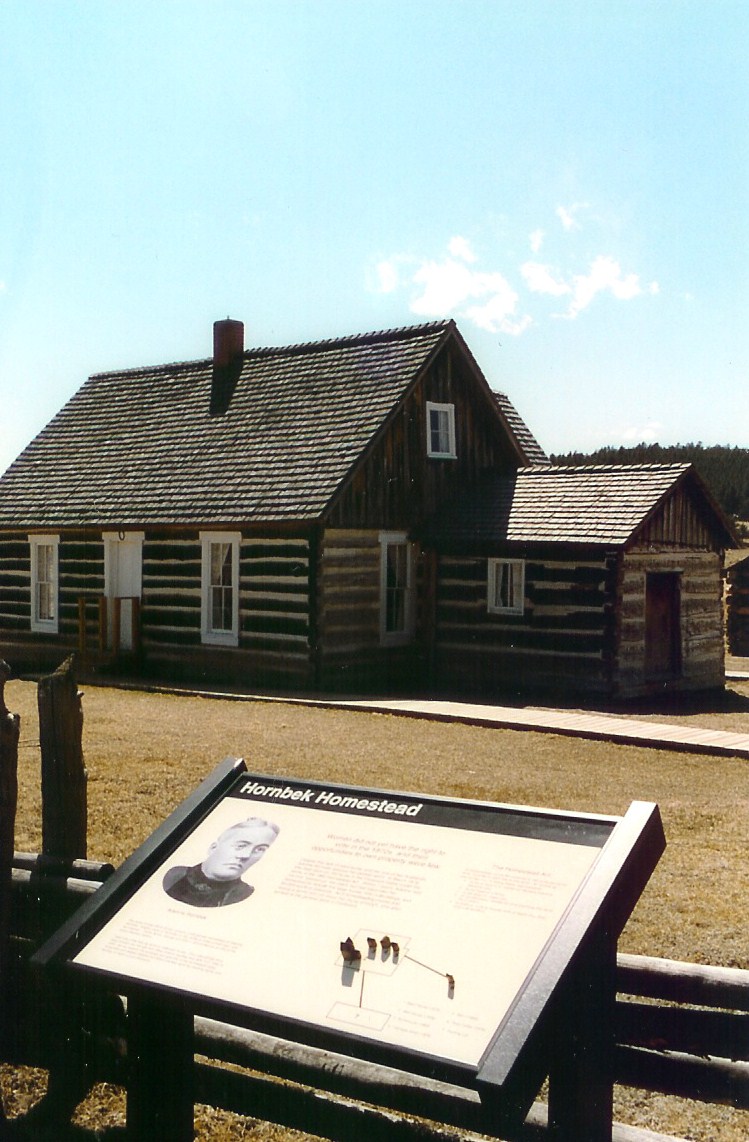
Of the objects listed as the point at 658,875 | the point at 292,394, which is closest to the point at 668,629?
the point at 292,394

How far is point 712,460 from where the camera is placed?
55000 mm

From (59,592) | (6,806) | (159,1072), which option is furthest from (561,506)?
(159,1072)

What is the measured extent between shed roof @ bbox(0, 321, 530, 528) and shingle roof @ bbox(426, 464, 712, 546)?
95.4 inches

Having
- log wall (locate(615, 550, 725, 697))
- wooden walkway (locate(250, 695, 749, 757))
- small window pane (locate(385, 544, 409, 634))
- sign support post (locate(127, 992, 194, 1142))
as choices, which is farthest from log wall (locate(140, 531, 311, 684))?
sign support post (locate(127, 992, 194, 1142))

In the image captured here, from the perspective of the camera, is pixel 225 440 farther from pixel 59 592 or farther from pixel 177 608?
pixel 59 592

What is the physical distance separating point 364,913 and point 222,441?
19384 mm

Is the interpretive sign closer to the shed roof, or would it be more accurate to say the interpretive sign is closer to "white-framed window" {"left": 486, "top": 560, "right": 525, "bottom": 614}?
the shed roof

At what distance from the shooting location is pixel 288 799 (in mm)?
4105

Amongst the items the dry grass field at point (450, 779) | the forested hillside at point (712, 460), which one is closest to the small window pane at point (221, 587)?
the dry grass field at point (450, 779)

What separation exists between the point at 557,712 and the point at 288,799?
12.4m

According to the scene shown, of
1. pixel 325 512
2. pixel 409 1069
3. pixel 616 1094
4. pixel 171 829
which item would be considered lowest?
pixel 616 1094

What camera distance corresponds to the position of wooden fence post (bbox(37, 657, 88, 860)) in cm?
504

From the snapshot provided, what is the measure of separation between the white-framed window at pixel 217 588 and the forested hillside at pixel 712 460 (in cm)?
2543

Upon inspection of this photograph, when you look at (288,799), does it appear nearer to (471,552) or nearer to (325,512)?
(325,512)
